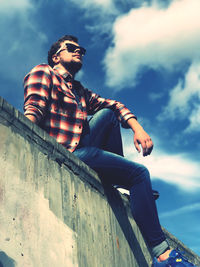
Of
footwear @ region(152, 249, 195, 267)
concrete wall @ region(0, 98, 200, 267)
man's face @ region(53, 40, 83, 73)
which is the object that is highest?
man's face @ region(53, 40, 83, 73)

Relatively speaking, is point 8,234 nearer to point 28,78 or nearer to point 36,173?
point 36,173

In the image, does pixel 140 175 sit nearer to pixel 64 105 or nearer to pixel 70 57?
pixel 64 105

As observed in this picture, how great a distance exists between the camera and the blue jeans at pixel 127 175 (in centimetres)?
288

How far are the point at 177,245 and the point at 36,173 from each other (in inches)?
107

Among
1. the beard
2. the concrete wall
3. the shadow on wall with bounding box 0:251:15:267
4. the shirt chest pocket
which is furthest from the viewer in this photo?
the beard

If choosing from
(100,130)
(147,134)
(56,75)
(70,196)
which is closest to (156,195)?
(147,134)

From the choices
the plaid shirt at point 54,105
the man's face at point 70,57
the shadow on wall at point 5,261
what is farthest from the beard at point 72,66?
the shadow on wall at point 5,261

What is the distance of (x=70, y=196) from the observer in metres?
2.52

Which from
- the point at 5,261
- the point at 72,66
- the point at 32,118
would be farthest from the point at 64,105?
the point at 5,261

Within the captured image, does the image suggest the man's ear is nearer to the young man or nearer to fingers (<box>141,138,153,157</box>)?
the young man

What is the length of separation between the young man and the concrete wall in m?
0.19

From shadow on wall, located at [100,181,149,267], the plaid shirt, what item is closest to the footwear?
shadow on wall, located at [100,181,149,267]

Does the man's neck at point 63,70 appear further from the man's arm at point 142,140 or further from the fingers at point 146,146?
the fingers at point 146,146

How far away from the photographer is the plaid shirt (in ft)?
9.60
